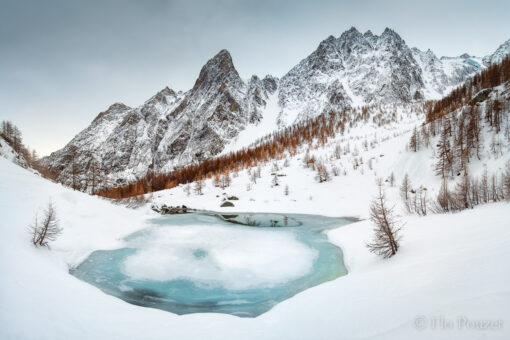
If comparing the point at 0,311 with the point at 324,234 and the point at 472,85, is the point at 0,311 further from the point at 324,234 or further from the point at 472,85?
the point at 472,85

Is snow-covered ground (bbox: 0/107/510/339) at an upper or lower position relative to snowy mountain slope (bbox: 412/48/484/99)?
lower

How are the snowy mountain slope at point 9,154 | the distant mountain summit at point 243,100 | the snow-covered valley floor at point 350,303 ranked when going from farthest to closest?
the distant mountain summit at point 243,100, the snowy mountain slope at point 9,154, the snow-covered valley floor at point 350,303

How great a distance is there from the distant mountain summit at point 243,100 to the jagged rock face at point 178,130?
0.60 meters

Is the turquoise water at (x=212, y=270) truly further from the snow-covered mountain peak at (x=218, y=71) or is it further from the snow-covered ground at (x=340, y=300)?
the snow-covered mountain peak at (x=218, y=71)

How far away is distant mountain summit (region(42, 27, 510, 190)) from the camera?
→ 117m

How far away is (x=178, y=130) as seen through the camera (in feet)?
421

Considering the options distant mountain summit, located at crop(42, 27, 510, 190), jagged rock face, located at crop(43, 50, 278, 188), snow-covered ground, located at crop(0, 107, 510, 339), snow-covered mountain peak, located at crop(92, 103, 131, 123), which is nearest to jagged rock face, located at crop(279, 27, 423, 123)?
distant mountain summit, located at crop(42, 27, 510, 190)

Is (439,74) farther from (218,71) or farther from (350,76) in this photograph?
(218,71)

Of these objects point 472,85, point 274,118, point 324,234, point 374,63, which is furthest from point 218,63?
point 324,234

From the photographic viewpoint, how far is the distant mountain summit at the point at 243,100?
4589 inches

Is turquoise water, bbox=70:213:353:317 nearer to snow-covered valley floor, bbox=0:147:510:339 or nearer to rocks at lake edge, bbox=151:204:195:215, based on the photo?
snow-covered valley floor, bbox=0:147:510:339

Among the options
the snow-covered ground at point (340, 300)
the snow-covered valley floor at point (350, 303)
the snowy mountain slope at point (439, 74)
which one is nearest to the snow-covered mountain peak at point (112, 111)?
the snow-covered ground at point (340, 300)

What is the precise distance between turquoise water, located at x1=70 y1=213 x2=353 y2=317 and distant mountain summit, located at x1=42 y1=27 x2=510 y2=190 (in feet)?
332

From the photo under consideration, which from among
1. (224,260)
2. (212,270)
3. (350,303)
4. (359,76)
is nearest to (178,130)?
(359,76)
